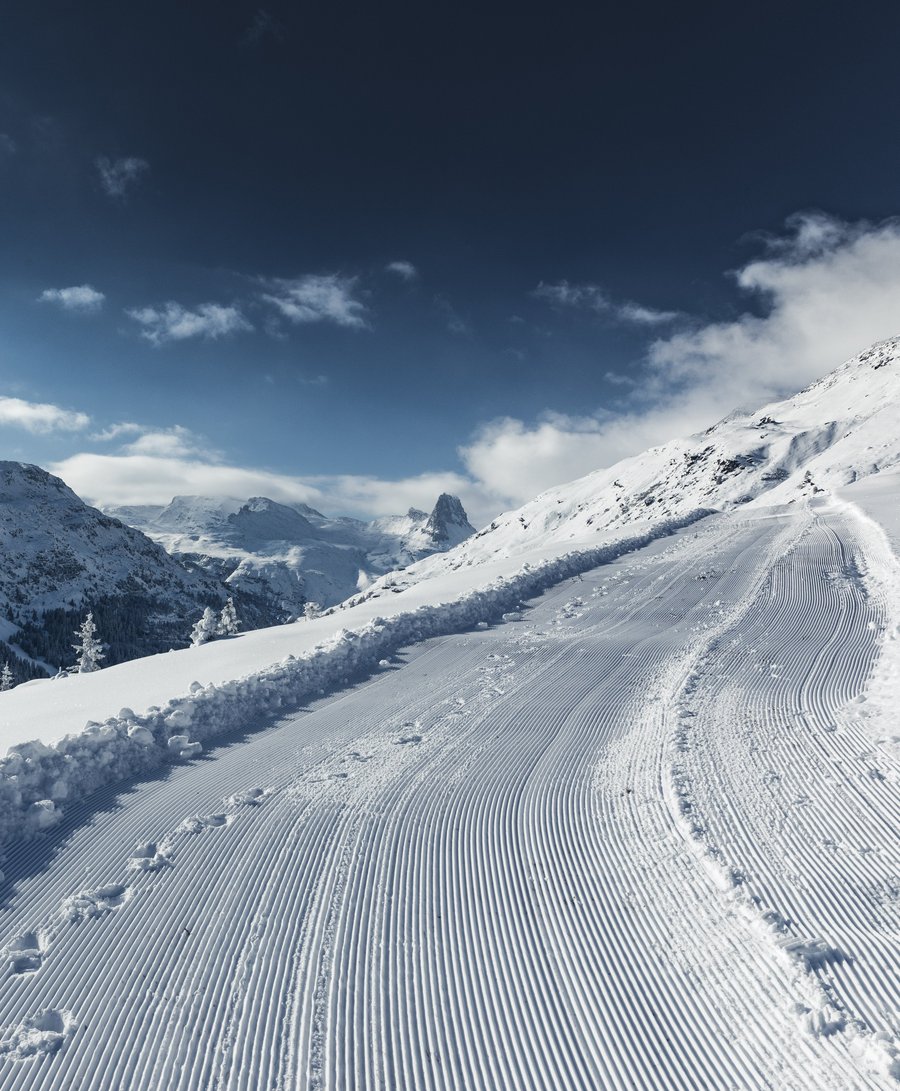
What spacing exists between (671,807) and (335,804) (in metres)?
3.52

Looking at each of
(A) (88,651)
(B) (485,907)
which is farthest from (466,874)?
(A) (88,651)

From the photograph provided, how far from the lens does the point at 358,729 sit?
8773mm

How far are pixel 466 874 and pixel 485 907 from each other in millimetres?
446

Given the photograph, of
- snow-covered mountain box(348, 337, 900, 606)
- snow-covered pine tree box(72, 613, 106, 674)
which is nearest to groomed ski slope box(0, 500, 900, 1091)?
snow-covered pine tree box(72, 613, 106, 674)

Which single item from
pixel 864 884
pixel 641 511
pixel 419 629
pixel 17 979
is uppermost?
pixel 641 511

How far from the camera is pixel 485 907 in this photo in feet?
15.8

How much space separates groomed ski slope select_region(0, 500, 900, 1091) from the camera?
11.7 feet

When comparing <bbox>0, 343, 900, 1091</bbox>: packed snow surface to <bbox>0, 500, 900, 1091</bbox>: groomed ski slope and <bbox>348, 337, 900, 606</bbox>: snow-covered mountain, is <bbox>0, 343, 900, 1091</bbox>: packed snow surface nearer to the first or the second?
<bbox>0, 500, 900, 1091</bbox>: groomed ski slope

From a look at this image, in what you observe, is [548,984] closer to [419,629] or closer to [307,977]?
[307,977]

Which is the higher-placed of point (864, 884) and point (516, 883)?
point (516, 883)

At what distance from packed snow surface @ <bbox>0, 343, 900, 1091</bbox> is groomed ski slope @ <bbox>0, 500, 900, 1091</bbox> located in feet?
0.08

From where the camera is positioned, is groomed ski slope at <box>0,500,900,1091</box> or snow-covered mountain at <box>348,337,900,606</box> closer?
groomed ski slope at <box>0,500,900,1091</box>

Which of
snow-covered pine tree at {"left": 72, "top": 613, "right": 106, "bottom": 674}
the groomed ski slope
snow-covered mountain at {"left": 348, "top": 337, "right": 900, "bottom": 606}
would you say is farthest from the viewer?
snow-covered mountain at {"left": 348, "top": 337, "right": 900, "bottom": 606}

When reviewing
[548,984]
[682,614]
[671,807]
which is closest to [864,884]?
[671,807]
